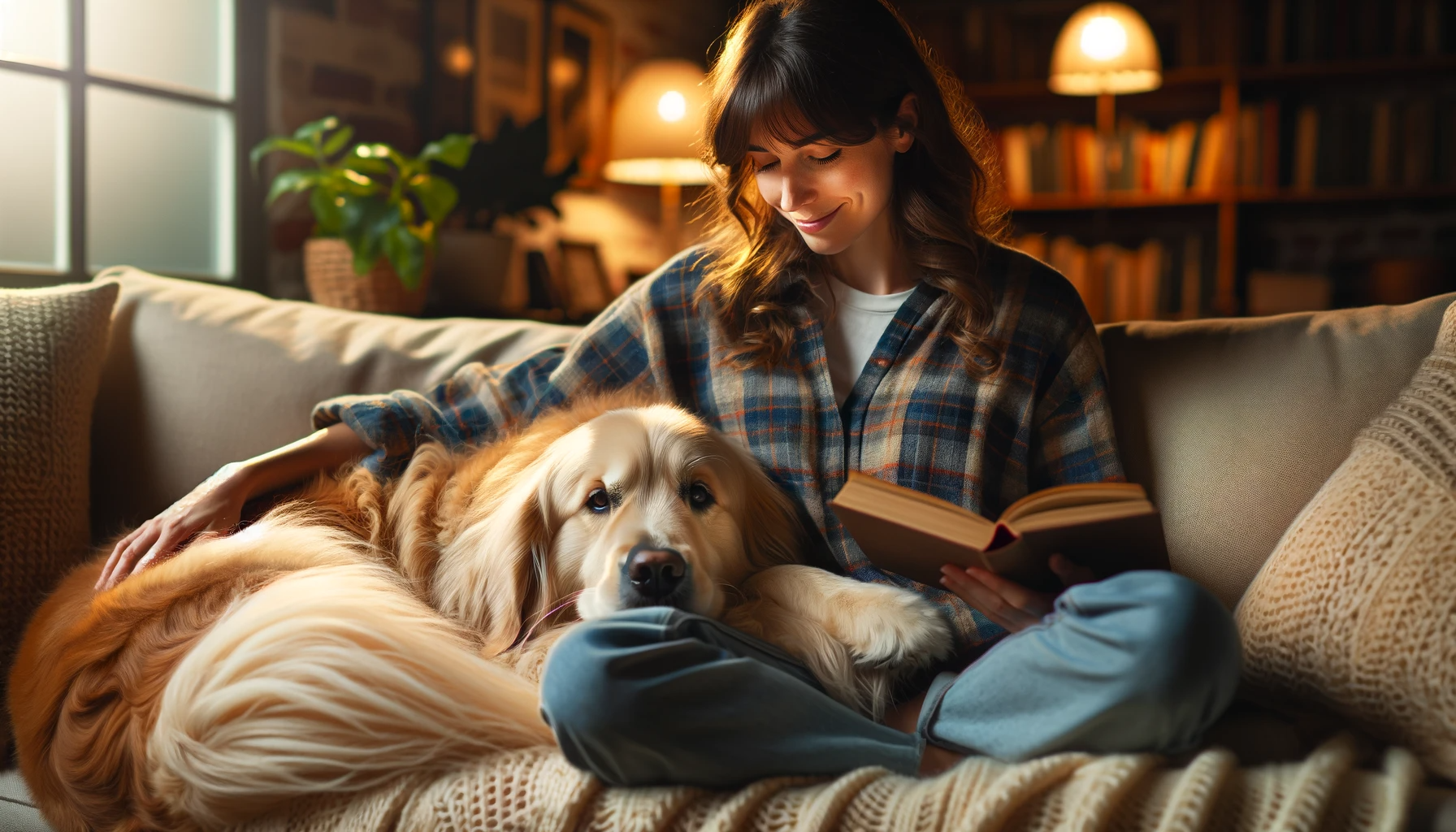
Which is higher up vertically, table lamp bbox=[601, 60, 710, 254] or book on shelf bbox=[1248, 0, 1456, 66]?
book on shelf bbox=[1248, 0, 1456, 66]

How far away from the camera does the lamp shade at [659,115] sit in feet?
11.1

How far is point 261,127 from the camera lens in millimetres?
2576

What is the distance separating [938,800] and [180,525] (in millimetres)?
1005

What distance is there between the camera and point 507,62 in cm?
338

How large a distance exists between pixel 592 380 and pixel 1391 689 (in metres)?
1.06

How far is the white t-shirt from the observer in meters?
1.50

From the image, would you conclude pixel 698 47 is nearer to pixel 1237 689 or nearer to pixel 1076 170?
pixel 1076 170

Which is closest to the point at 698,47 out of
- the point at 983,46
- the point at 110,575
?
the point at 983,46

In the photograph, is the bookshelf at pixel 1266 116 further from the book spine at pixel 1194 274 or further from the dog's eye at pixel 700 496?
the dog's eye at pixel 700 496

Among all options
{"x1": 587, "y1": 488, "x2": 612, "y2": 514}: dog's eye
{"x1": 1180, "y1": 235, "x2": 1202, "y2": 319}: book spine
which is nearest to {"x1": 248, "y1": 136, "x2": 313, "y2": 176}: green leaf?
{"x1": 587, "y1": 488, "x2": 612, "y2": 514}: dog's eye

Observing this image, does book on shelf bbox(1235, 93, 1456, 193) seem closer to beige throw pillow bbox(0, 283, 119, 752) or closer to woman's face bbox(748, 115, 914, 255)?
woman's face bbox(748, 115, 914, 255)

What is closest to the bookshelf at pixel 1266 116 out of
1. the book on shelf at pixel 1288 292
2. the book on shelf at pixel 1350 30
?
the book on shelf at pixel 1350 30

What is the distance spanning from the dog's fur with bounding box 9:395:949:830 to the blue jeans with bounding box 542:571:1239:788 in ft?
0.40

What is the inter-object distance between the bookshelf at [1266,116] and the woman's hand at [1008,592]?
10.8 ft
